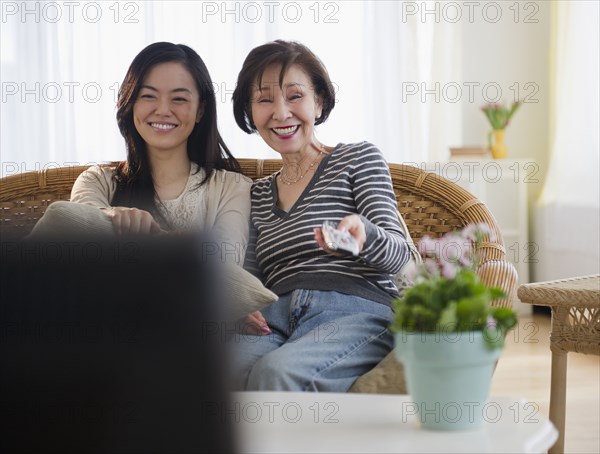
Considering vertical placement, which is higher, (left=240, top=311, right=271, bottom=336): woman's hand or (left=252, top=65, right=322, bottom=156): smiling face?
(left=252, top=65, right=322, bottom=156): smiling face

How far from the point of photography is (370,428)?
0.99m

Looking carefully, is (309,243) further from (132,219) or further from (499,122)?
(499,122)

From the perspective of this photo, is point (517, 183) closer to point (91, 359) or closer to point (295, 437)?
point (295, 437)

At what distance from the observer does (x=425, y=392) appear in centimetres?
97

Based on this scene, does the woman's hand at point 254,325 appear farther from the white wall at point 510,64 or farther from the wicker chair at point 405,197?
the white wall at point 510,64

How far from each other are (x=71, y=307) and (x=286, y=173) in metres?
1.47

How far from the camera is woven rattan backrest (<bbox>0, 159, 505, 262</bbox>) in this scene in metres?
2.04

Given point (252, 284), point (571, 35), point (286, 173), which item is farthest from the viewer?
point (571, 35)

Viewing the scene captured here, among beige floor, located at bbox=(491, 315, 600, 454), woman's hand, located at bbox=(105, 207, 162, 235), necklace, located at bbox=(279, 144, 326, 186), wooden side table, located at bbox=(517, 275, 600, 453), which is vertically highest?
necklace, located at bbox=(279, 144, 326, 186)

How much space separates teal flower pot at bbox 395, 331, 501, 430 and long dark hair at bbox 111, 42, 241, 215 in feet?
3.52

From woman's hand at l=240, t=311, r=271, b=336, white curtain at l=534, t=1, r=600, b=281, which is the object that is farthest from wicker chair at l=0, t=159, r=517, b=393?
white curtain at l=534, t=1, r=600, b=281

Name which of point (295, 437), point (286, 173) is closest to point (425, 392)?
point (295, 437)

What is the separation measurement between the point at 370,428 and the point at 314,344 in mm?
555

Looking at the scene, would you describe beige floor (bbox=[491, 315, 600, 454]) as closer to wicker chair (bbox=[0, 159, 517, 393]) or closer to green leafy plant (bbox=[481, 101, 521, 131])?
wicker chair (bbox=[0, 159, 517, 393])
